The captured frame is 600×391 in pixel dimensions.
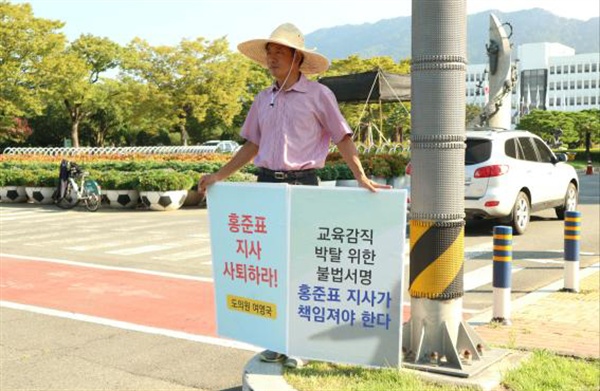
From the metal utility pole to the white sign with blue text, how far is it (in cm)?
41

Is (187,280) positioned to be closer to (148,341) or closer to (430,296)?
(148,341)

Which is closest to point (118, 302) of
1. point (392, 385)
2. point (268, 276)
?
point (268, 276)

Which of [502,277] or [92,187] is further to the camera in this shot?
[92,187]

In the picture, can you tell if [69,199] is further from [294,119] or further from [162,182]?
[294,119]

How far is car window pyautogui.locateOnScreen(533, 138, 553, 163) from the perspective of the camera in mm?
12805

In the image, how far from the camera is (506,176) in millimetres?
11570

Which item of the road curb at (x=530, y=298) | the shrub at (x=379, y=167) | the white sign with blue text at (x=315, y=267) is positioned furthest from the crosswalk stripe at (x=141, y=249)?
the shrub at (x=379, y=167)

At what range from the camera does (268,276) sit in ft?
13.7

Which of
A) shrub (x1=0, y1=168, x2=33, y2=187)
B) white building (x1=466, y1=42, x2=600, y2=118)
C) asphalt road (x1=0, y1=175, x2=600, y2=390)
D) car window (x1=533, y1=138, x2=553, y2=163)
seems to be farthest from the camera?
white building (x1=466, y1=42, x2=600, y2=118)

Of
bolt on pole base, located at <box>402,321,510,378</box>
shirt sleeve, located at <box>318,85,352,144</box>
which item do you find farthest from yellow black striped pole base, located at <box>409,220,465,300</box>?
shirt sleeve, located at <box>318,85,352,144</box>

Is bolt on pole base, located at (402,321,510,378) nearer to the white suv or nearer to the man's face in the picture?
→ the man's face

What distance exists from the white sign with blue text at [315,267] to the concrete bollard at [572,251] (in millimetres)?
4187

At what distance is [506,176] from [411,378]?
8107 mm

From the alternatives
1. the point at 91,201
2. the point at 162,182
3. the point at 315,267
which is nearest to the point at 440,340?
the point at 315,267
